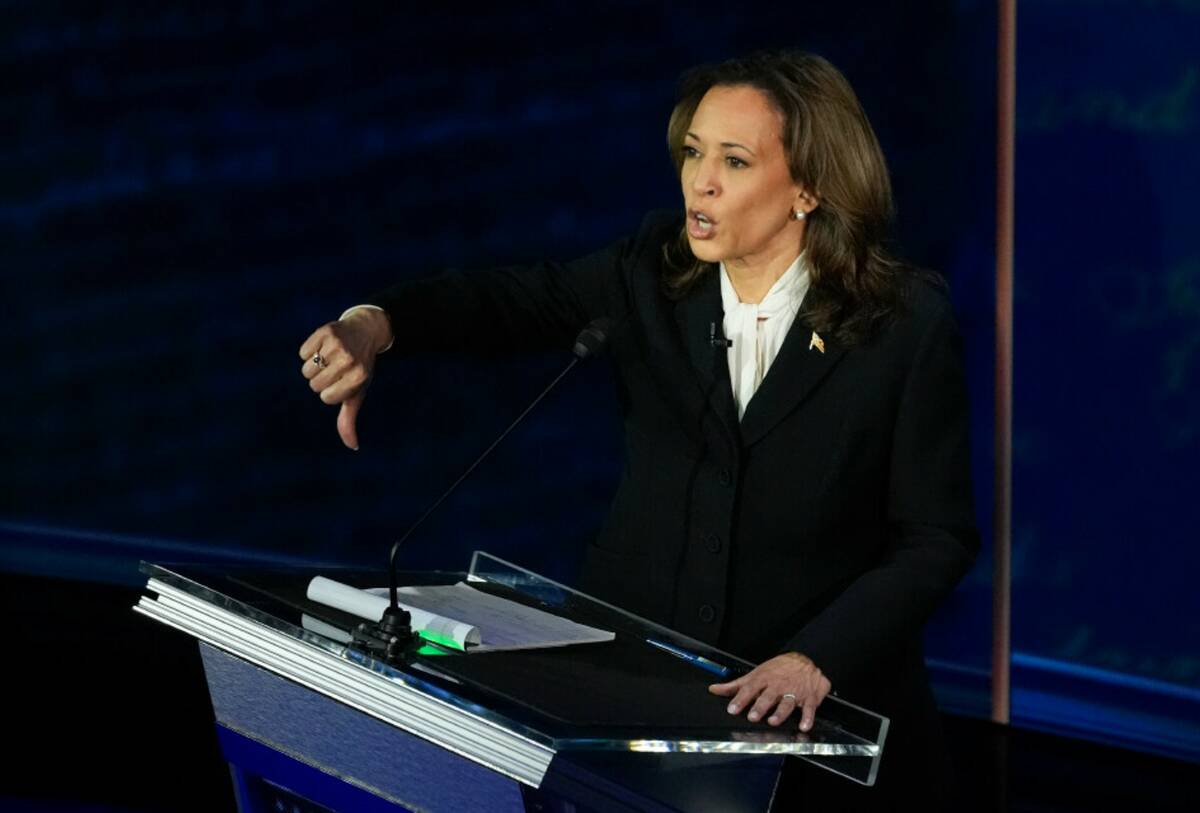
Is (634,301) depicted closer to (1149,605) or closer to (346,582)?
(346,582)

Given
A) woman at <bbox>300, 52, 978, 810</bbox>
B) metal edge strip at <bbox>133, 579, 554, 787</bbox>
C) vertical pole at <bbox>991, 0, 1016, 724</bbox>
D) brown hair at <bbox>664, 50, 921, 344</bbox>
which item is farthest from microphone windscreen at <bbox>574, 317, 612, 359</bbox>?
vertical pole at <bbox>991, 0, 1016, 724</bbox>

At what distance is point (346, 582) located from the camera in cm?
163

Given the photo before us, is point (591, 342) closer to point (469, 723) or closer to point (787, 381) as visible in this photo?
point (787, 381)

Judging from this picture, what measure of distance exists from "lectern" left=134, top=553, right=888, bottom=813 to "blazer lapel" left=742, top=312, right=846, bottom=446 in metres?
0.33

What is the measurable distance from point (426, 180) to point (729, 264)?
71.9 inches

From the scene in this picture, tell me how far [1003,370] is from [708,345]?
158 cm

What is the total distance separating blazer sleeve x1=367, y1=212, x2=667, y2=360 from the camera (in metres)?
2.03

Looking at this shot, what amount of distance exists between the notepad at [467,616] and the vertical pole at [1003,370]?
1900 mm

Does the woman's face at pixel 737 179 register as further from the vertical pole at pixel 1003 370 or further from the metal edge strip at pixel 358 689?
the vertical pole at pixel 1003 370

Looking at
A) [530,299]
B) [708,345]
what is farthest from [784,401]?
[530,299]

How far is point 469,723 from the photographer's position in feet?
4.07

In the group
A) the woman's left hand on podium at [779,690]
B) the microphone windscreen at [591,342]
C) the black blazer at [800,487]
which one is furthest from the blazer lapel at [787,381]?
the woman's left hand on podium at [779,690]

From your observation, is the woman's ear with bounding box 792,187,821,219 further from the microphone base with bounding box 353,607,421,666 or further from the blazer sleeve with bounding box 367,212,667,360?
the microphone base with bounding box 353,607,421,666

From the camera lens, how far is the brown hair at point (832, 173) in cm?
194
